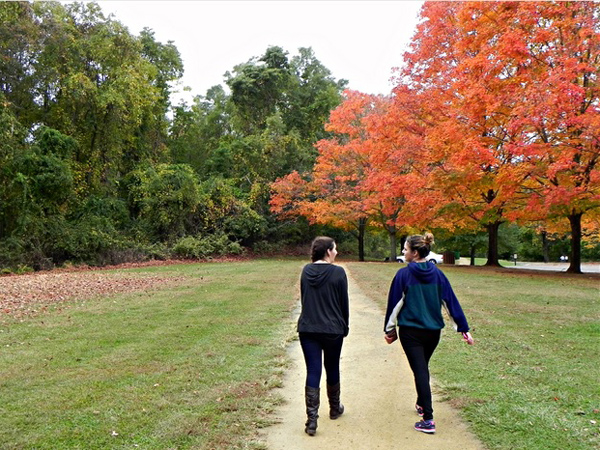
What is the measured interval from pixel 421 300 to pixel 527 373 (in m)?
2.36

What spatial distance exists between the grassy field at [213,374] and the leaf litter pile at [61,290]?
3.10 ft

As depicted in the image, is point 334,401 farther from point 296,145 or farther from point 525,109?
point 296,145

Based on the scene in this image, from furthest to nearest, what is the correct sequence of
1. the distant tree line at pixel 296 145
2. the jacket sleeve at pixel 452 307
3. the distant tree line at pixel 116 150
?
the distant tree line at pixel 116 150, the distant tree line at pixel 296 145, the jacket sleeve at pixel 452 307

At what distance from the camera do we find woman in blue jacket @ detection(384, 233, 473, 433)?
4.04 meters

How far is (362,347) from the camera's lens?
692cm

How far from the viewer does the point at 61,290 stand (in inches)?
522

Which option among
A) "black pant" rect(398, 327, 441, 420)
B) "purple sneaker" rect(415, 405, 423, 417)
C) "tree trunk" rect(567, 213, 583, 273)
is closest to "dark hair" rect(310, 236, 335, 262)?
"black pant" rect(398, 327, 441, 420)

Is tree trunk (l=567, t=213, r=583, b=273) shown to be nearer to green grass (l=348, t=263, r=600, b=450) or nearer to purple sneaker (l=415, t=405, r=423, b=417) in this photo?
green grass (l=348, t=263, r=600, b=450)

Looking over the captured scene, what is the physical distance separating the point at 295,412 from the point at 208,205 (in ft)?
86.0

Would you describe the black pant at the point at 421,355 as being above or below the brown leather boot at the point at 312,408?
above

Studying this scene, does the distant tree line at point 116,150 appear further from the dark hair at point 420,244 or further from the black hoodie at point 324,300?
the dark hair at point 420,244

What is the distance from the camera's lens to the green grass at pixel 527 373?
3.89 meters

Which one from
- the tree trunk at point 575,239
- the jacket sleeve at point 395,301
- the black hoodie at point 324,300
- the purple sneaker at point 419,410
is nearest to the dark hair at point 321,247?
the black hoodie at point 324,300

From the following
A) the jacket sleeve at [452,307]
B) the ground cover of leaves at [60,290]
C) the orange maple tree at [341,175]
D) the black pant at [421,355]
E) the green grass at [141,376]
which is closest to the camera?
the green grass at [141,376]
